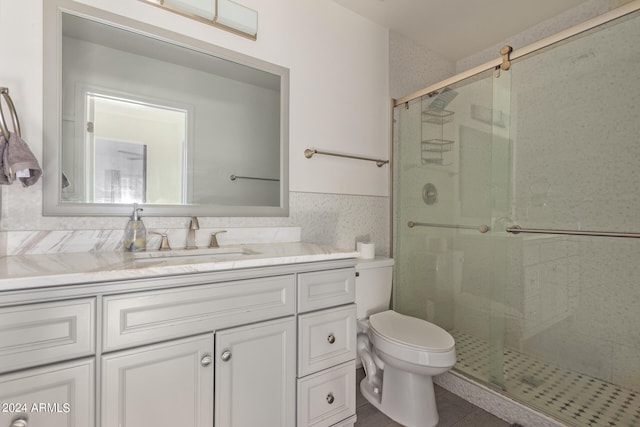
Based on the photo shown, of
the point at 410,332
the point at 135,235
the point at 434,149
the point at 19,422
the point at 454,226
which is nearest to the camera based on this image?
the point at 19,422

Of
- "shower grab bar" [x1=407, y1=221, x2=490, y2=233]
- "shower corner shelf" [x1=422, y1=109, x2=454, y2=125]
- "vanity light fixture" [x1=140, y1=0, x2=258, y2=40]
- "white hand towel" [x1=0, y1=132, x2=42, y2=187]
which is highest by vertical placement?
"vanity light fixture" [x1=140, y1=0, x2=258, y2=40]

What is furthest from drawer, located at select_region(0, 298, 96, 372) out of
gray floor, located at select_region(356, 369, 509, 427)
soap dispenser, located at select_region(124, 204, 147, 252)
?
gray floor, located at select_region(356, 369, 509, 427)

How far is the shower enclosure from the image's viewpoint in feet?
5.20

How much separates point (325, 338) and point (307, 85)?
4.76ft

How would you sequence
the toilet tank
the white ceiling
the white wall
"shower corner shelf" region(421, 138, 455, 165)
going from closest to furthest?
the white wall, the toilet tank, the white ceiling, "shower corner shelf" region(421, 138, 455, 165)

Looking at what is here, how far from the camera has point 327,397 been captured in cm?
126

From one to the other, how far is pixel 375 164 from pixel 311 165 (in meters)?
0.58

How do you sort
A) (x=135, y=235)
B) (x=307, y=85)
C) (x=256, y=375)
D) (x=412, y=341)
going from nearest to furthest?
(x=256, y=375) < (x=135, y=235) < (x=412, y=341) < (x=307, y=85)

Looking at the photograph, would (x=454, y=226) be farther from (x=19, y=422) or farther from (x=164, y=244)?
(x=19, y=422)

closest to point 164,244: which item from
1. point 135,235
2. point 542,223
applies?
point 135,235

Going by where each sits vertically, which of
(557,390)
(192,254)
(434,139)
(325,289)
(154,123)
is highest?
(434,139)

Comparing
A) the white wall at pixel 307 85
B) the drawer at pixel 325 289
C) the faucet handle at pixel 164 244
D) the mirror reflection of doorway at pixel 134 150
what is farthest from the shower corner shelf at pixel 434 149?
the faucet handle at pixel 164 244

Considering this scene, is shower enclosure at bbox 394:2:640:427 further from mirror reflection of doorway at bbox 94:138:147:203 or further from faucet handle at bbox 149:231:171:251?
mirror reflection of doorway at bbox 94:138:147:203

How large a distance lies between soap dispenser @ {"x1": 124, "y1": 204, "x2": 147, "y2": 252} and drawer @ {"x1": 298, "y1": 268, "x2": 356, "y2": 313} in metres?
0.70
